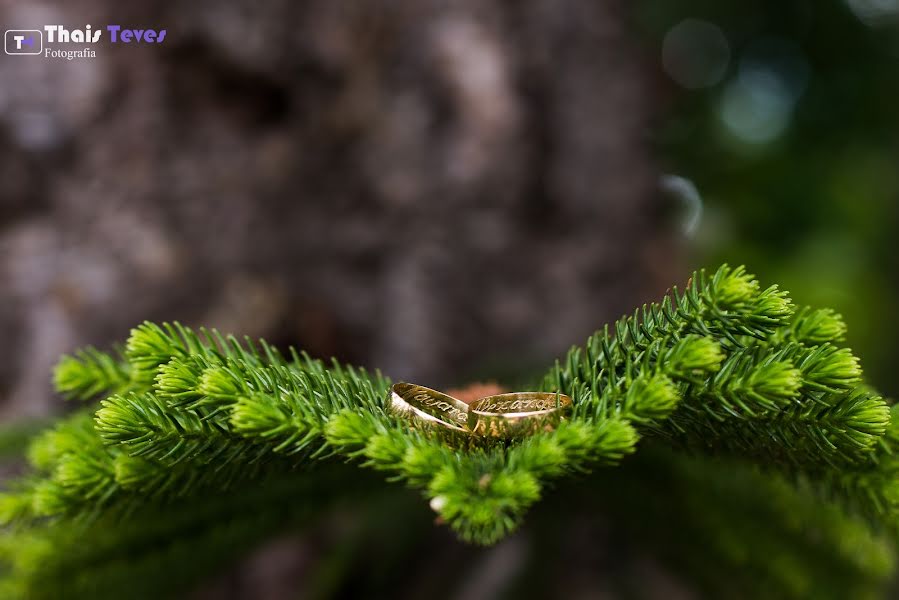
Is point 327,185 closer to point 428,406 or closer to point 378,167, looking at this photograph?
point 378,167

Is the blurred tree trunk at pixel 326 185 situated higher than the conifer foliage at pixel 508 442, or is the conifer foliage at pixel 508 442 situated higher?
the blurred tree trunk at pixel 326 185

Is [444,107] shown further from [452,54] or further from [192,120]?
[192,120]

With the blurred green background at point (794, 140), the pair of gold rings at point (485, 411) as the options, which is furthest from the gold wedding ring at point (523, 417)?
the blurred green background at point (794, 140)

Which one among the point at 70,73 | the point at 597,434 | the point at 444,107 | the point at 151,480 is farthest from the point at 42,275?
the point at 597,434

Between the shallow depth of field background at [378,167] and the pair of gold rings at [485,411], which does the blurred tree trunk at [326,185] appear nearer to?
the shallow depth of field background at [378,167]

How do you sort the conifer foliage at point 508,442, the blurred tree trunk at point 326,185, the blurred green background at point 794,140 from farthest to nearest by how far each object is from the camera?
1. the blurred green background at point 794,140
2. the blurred tree trunk at point 326,185
3. the conifer foliage at point 508,442

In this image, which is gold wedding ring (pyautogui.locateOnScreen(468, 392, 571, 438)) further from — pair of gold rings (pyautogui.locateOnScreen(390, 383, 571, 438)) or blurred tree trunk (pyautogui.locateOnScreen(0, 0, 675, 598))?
blurred tree trunk (pyautogui.locateOnScreen(0, 0, 675, 598))

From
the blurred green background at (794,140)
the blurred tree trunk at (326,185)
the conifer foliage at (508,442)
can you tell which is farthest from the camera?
the blurred green background at (794,140)
